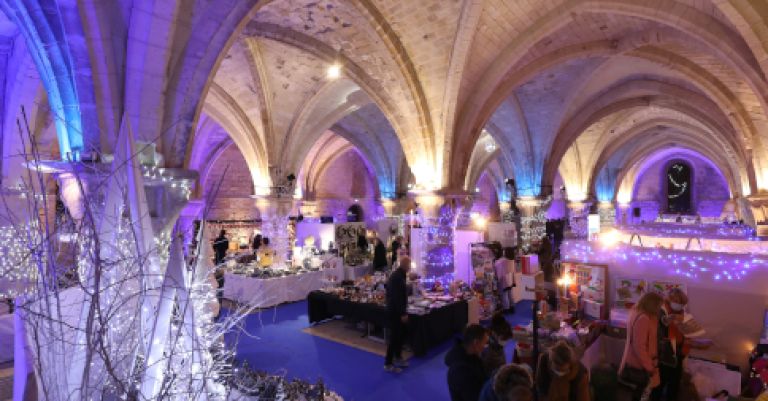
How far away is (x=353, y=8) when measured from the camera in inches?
264

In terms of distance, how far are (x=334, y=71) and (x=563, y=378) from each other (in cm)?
756

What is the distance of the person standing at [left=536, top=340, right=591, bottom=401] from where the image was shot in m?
2.92

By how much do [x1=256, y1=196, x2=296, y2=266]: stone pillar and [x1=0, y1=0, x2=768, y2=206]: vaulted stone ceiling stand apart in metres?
0.64

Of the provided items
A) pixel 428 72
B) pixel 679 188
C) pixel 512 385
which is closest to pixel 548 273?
pixel 428 72

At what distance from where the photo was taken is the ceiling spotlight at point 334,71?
8.52 m

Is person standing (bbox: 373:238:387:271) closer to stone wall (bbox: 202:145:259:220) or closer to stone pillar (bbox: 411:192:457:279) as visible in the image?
stone pillar (bbox: 411:192:457:279)

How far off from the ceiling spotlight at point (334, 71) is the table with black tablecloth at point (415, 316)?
15.1 feet

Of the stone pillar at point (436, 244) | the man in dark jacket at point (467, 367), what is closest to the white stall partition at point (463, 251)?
the stone pillar at point (436, 244)

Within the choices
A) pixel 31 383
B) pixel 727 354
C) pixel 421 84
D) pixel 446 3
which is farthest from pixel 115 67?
pixel 727 354

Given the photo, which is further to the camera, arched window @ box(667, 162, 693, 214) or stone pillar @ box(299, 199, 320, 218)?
arched window @ box(667, 162, 693, 214)

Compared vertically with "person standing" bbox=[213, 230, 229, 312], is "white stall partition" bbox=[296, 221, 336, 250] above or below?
above

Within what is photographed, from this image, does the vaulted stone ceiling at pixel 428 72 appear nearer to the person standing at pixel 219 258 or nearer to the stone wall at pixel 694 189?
the person standing at pixel 219 258

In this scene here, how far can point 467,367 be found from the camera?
2.95 m

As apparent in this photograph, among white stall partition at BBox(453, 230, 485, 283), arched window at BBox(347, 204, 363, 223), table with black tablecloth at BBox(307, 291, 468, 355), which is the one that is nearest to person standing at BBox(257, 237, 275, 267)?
table with black tablecloth at BBox(307, 291, 468, 355)
